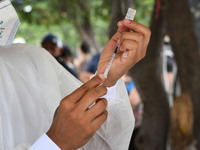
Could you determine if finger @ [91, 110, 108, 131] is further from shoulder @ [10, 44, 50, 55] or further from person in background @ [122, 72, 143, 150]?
person in background @ [122, 72, 143, 150]

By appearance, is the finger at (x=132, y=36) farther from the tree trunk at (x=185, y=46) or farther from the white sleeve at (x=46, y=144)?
the tree trunk at (x=185, y=46)

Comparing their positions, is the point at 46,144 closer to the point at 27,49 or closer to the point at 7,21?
the point at 7,21

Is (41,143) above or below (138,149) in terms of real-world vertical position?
above

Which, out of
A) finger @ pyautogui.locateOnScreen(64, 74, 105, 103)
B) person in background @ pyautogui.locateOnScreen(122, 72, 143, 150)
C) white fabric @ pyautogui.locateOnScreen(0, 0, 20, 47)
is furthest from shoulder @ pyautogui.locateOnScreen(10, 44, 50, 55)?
person in background @ pyautogui.locateOnScreen(122, 72, 143, 150)

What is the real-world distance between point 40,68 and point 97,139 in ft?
1.47

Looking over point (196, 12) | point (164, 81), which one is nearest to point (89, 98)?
point (196, 12)

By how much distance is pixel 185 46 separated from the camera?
334 cm

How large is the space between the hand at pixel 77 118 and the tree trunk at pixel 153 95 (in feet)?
7.32

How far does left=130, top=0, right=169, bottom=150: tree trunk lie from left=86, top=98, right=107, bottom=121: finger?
2.21 metres

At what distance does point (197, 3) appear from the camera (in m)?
2.84

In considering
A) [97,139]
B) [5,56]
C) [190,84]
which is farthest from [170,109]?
[5,56]

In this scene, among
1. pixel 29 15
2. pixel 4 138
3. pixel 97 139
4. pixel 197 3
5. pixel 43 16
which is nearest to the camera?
pixel 4 138

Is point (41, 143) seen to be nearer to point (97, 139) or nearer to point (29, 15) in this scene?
point (97, 139)

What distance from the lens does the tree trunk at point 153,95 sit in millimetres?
3553
